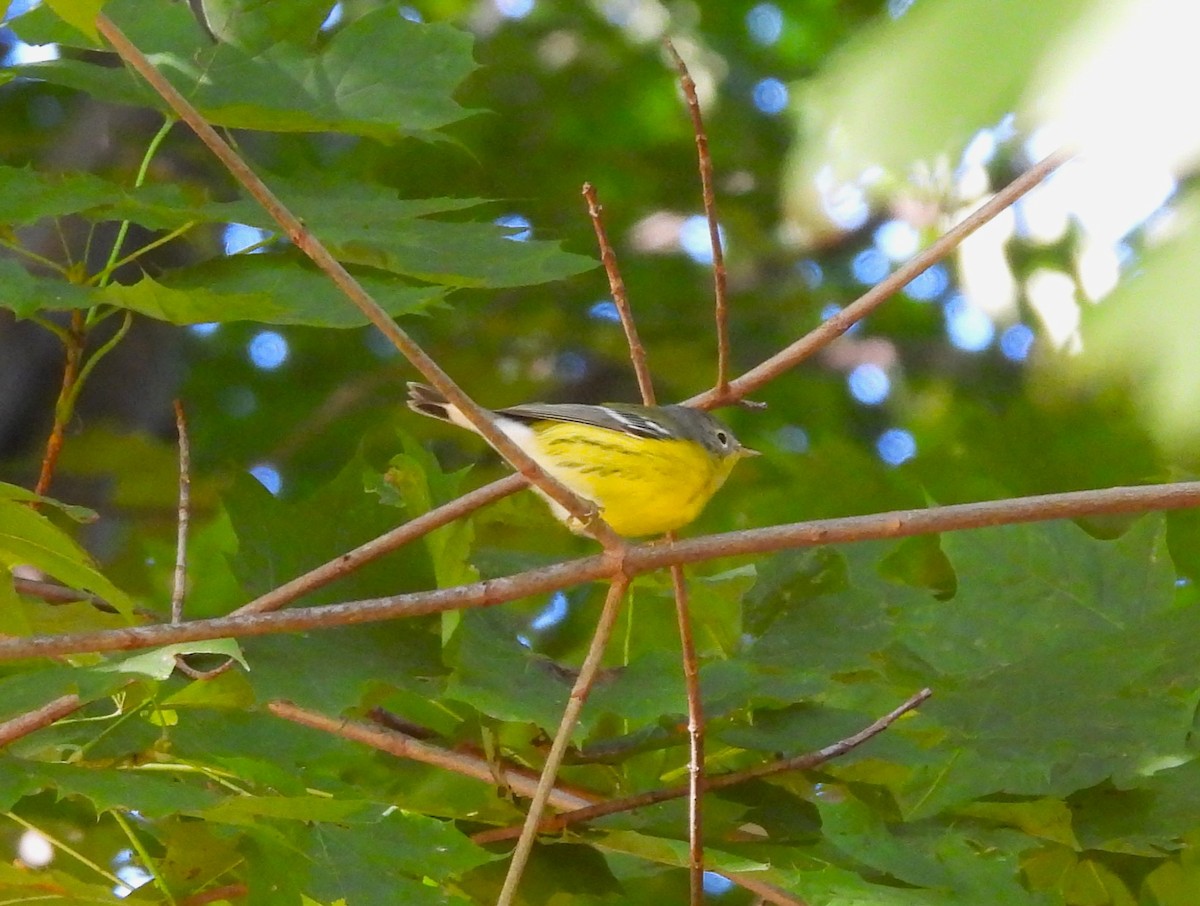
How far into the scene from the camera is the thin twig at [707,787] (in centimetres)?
206

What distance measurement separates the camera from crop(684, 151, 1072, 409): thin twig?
6.83 ft

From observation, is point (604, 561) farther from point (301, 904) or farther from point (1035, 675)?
point (1035, 675)

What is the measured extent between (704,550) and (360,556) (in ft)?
2.14

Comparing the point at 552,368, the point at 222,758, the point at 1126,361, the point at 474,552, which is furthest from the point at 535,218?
the point at 1126,361

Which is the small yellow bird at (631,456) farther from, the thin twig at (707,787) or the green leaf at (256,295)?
the thin twig at (707,787)

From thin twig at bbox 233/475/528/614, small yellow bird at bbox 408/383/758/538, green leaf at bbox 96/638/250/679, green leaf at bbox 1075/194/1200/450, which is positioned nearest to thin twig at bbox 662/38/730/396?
thin twig at bbox 233/475/528/614

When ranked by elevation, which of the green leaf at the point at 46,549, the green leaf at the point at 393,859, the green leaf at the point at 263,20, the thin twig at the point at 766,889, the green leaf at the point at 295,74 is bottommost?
the thin twig at the point at 766,889

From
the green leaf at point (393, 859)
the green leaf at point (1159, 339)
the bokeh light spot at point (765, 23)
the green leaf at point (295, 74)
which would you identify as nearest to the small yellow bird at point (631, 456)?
the green leaf at point (295, 74)

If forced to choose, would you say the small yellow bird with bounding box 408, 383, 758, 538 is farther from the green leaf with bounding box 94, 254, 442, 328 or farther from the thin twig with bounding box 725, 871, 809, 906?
the thin twig with bounding box 725, 871, 809, 906

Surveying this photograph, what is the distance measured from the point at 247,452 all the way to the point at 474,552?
135 inches

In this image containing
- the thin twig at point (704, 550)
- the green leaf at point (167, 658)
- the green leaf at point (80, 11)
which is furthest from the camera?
the green leaf at point (167, 658)

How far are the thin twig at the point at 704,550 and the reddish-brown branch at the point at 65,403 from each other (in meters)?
0.80

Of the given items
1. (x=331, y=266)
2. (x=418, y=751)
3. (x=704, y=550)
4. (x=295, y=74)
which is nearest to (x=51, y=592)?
(x=418, y=751)

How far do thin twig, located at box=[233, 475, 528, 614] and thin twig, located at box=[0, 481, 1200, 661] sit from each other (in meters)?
0.37
